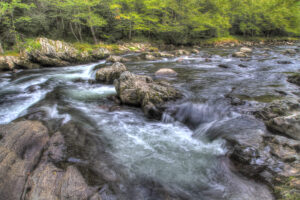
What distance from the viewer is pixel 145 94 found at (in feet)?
18.7

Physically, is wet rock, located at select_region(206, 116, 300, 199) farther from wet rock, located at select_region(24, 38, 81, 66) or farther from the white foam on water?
wet rock, located at select_region(24, 38, 81, 66)

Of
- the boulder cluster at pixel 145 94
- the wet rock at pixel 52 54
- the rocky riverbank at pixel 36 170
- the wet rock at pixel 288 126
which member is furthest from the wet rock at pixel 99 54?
Result: the wet rock at pixel 288 126

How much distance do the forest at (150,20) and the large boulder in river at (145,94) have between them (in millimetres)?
18116

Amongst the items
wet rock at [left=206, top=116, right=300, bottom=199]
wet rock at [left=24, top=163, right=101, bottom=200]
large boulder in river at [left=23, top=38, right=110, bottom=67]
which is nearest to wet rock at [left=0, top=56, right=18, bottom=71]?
large boulder in river at [left=23, top=38, right=110, bottom=67]

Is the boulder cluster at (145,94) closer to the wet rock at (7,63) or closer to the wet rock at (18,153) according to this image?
the wet rock at (18,153)

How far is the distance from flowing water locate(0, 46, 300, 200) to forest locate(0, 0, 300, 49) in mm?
16600

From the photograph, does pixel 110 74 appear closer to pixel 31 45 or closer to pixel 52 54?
pixel 52 54

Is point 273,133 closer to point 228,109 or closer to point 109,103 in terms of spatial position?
point 228,109

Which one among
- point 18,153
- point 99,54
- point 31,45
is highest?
point 31,45

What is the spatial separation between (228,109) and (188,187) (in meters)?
3.16

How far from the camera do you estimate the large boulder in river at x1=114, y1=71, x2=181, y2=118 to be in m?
5.44

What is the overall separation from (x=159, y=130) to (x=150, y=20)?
90.0 feet

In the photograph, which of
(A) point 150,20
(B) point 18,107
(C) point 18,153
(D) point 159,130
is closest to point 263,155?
(D) point 159,130

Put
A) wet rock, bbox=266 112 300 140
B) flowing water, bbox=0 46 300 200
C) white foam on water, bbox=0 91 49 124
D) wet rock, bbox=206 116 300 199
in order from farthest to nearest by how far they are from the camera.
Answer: white foam on water, bbox=0 91 49 124 < wet rock, bbox=266 112 300 140 < flowing water, bbox=0 46 300 200 < wet rock, bbox=206 116 300 199
